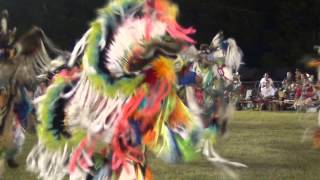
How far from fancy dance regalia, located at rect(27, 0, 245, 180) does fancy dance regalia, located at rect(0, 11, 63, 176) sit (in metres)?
1.42

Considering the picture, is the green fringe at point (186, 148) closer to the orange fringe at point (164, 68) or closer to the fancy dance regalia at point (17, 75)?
the orange fringe at point (164, 68)

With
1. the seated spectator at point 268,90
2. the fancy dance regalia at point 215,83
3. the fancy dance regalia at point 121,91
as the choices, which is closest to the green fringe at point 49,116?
the fancy dance regalia at point 121,91

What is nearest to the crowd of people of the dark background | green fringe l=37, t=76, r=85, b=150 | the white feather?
the dark background

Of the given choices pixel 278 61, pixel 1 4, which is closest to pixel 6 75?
pixel 1 4

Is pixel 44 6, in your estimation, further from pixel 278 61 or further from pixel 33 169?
pixel 33 169

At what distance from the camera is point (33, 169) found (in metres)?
4.85

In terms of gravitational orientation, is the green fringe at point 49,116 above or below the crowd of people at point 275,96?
below

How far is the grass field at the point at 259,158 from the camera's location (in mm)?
8070

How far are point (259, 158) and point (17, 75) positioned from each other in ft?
13.3

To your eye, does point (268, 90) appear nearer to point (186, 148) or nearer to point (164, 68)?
point (186, 148)

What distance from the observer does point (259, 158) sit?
9.58m

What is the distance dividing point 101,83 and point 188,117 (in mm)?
696

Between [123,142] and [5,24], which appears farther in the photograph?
[5,24]

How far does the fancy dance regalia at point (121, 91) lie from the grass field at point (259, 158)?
11.8ft
